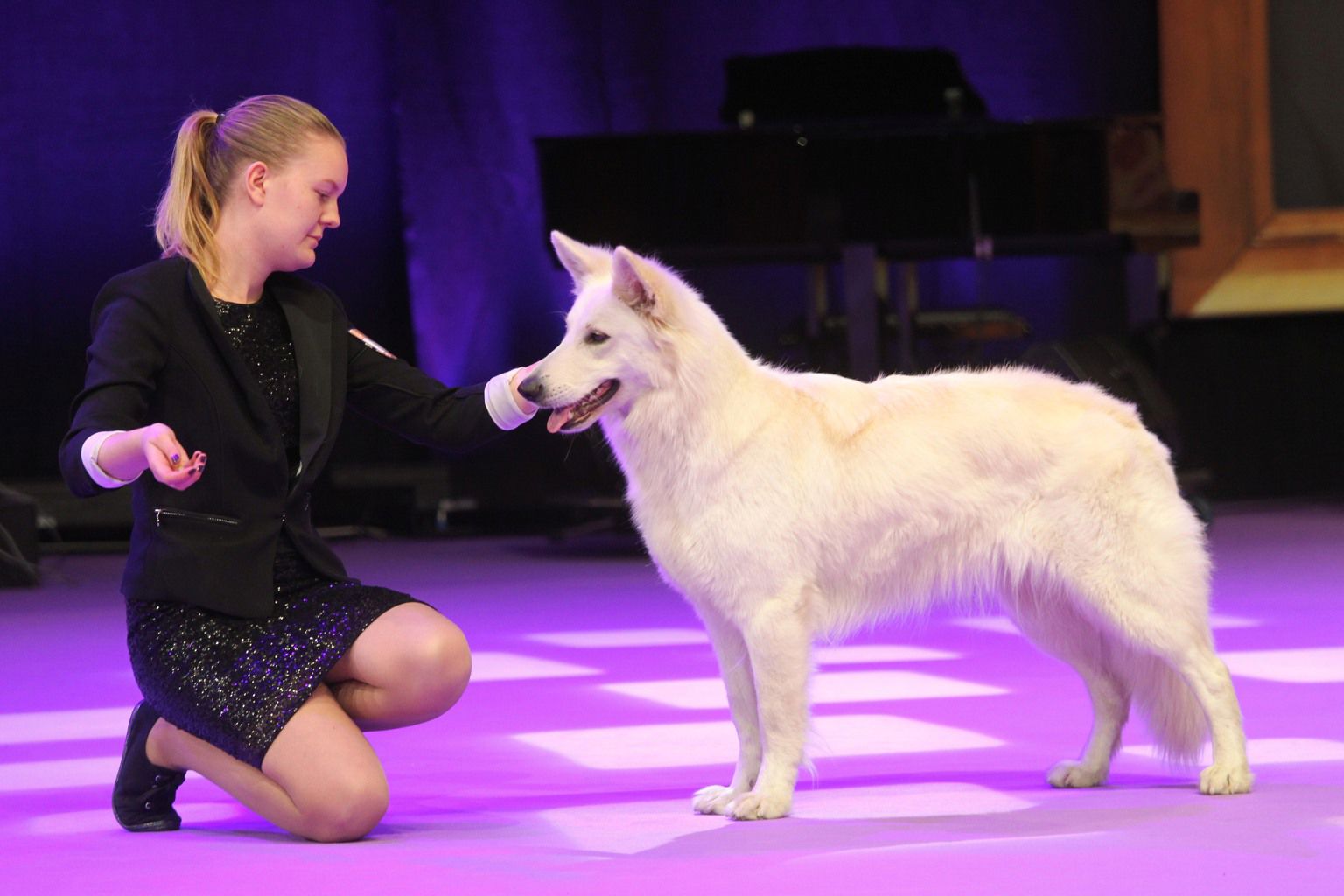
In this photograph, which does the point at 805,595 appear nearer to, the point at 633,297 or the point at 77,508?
the point at 633,297

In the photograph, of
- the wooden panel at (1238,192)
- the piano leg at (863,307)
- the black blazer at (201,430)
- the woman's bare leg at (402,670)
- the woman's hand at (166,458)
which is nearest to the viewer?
the woman's hand at (166,458)

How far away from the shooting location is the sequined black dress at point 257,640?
261 cm

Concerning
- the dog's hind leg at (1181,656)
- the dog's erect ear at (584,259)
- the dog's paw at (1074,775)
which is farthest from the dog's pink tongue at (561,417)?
the dog's paw at (1074,775)

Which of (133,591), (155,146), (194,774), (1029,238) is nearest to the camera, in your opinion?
(133,591)

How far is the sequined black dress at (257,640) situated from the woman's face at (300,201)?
143mm

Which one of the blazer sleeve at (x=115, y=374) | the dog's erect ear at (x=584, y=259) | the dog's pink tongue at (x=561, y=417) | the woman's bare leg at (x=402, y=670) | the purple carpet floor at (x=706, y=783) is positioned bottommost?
the purple carpet floor at (x=706, y=783)

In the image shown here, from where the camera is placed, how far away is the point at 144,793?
8.94 ft

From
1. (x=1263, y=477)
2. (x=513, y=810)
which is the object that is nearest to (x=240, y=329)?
(x=513, y=810)

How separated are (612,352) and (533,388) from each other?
155 mm

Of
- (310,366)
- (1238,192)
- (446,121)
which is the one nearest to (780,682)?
(310,366)

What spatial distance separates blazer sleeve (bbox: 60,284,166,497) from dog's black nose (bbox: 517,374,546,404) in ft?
2.02

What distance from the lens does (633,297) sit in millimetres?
2799

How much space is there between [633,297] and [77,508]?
6.24 meters

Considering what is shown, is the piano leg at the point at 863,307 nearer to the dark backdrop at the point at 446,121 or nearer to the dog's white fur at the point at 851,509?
the dark backdrop at the point at 446,121
